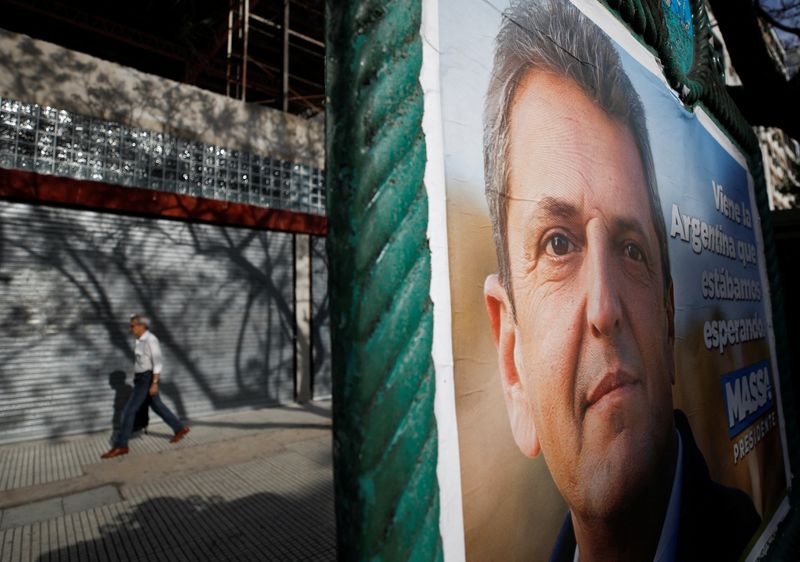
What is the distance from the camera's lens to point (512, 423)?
1.07 m

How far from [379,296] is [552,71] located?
958mm

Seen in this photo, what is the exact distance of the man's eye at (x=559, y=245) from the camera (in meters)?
1.21

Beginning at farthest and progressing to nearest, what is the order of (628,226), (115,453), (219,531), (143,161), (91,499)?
(143,161) → (115,453) → (91,499) → (219,531) → (628,226)

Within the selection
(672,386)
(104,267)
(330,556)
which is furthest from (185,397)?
(672,386)

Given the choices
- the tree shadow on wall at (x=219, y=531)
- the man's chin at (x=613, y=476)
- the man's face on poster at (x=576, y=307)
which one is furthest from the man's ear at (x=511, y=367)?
the tree shadow on wall at (x=219, y=531)

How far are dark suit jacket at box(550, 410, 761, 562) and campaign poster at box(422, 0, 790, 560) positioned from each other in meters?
0.01

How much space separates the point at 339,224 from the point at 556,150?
0.76 m

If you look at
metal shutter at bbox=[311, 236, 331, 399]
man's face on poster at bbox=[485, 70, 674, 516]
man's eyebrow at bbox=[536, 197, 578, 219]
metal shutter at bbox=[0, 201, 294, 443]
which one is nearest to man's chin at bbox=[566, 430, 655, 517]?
man's face on poster at bbox=[485, 70, 674, 516]

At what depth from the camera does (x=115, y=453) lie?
21.5 ft

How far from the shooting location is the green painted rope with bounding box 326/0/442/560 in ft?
2.46

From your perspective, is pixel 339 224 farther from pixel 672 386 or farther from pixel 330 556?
pixel 330 556

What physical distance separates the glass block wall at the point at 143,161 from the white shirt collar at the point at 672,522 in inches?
298

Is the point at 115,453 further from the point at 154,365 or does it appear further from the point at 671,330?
the point at 671,330

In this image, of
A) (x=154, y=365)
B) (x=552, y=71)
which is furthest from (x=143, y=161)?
(x=552, y=71)
